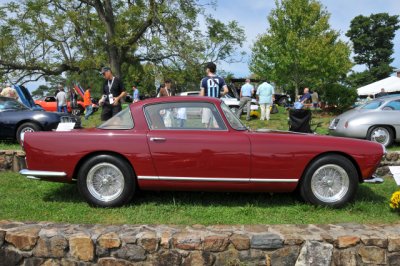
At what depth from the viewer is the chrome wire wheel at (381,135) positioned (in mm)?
8906

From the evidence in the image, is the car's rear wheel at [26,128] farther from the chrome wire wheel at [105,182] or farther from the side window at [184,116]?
the side window at [184,116]

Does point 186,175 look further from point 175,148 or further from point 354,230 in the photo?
point 354,230

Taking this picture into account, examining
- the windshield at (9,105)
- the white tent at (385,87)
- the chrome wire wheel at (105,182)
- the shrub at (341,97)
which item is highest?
the white tent at (385,87)

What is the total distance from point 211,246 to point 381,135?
260 inches

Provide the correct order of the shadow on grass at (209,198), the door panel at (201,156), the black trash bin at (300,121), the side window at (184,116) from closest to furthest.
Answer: the door panel at (201,156)
the side window at (184,116)
the shadow on grass at (209,198)
the black trash bin at (300,121)

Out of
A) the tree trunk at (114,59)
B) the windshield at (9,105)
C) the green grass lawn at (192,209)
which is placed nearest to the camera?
the green grass lawn at (192,209)

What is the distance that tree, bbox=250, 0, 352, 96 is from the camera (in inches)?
1035

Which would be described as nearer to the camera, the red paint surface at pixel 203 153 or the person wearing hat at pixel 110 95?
the red paint surface at pixel 203 153

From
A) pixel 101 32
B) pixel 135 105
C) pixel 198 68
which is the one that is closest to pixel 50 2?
pixel 101 32

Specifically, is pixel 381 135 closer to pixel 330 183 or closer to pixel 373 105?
pixel 373 105

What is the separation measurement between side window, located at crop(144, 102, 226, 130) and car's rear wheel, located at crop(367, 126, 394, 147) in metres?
5.44

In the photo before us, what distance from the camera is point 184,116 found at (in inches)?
194

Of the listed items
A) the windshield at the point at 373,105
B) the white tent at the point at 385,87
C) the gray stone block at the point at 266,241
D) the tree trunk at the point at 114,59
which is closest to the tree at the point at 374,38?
the white tent at the point at 385,87

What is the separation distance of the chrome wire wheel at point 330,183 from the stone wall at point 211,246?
3.01 ft
